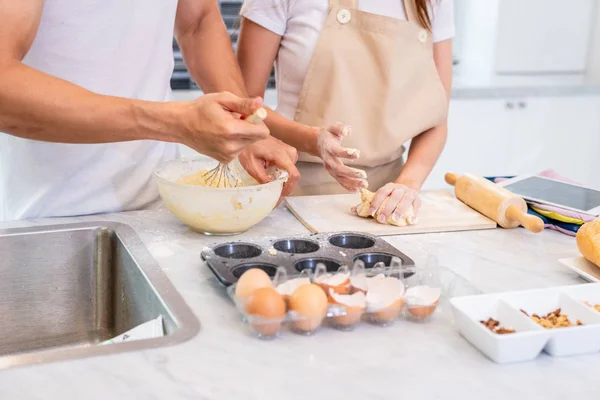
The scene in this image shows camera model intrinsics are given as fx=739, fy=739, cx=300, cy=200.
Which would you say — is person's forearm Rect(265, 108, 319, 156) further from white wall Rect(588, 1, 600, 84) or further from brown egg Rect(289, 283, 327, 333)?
white wall Rect(588, 1, 600, 84)

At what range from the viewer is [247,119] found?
1.08 metres

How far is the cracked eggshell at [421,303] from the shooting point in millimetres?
962

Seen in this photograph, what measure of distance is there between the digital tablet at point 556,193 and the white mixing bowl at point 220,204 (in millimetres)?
527

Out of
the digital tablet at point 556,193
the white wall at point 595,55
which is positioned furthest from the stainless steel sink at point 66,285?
the white wall at point 595,55

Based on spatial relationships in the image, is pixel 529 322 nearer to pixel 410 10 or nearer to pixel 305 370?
pixel 305 370

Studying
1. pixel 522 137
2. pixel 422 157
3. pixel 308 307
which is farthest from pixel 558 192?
pixel 522 137

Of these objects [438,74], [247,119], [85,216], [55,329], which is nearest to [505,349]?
[247,119]

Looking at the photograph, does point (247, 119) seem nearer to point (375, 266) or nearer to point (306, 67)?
point (375, 266)

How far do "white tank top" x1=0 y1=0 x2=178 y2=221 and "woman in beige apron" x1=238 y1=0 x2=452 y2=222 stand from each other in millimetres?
241

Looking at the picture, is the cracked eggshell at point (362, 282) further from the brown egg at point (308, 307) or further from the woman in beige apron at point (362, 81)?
the woman in beige apron at point (362, 81)

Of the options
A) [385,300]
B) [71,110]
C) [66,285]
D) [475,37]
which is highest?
[475,37]

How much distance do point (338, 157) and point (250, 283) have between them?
19.7 inches

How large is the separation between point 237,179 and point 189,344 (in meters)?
0.51

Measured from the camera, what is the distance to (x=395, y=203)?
1.39m
